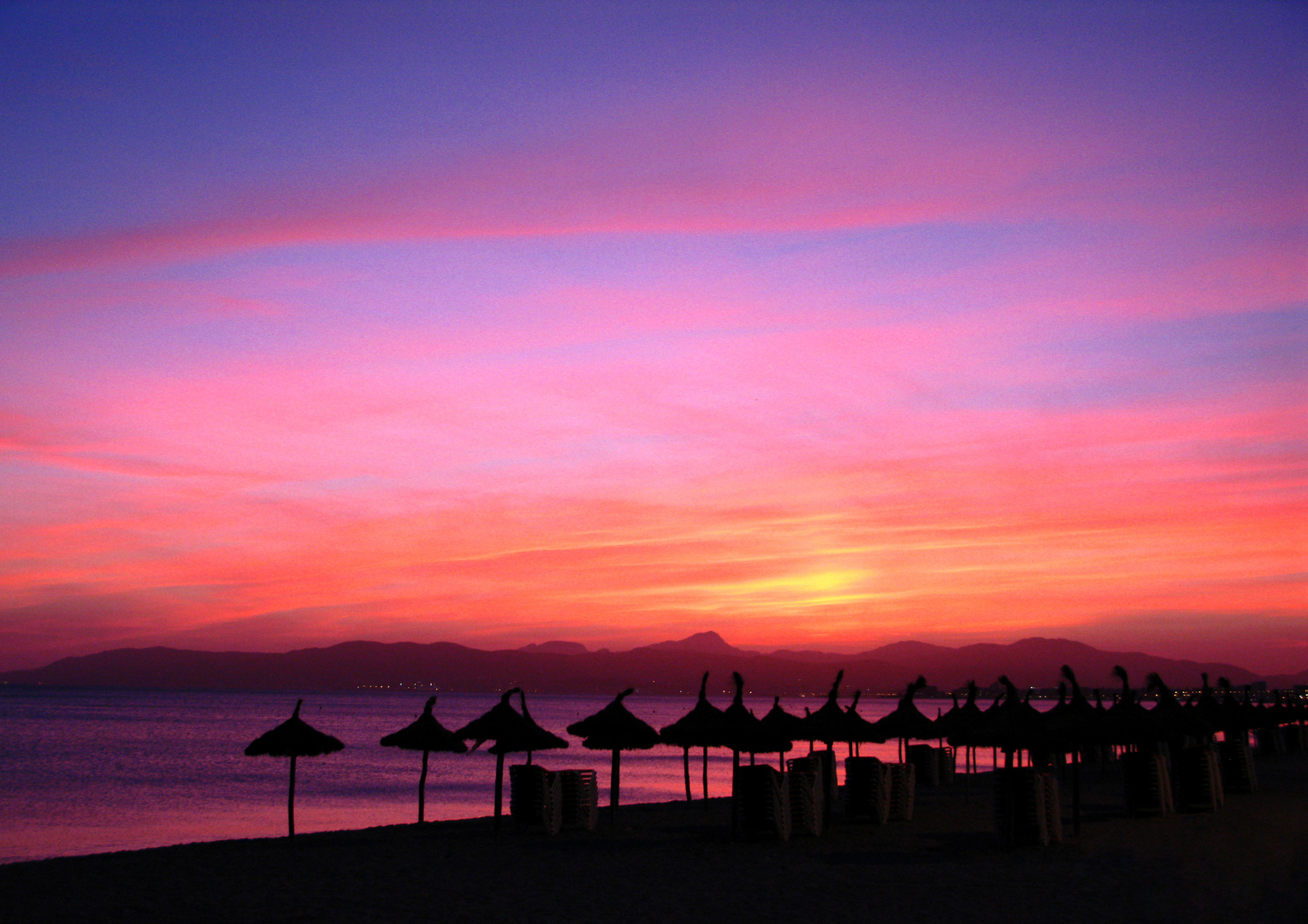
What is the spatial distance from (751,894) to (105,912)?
20.7 feet

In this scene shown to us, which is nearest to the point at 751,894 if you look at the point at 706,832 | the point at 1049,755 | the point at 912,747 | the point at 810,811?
the point at 810,811

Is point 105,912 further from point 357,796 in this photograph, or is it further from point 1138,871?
point 357,796

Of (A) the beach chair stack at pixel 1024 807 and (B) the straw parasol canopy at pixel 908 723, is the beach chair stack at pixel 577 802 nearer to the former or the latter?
(A) the beach chair stack at pixel 1024 807

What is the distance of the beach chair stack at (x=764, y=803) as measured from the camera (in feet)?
48.7

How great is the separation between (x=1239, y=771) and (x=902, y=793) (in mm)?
8835

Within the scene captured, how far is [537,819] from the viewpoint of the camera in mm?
16172

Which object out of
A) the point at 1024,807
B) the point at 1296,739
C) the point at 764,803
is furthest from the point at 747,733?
the point at 1296,739

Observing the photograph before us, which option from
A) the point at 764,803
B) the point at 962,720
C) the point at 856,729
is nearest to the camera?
the point at 764,803

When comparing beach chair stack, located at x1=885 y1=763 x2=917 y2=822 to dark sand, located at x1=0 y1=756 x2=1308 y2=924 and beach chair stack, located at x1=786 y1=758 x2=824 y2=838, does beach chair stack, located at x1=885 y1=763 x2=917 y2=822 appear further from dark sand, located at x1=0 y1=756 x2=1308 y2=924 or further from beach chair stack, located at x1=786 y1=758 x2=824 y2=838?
beach chair stack, located at x1=786 y1=758 x2=824 y2=838

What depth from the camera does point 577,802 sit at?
16.2 meters

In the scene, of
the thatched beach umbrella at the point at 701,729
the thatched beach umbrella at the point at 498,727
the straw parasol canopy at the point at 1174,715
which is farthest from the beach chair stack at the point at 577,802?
the straw parasol canopy at the point at 1174,715

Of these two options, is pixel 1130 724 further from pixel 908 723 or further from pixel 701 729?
pixel 908 723

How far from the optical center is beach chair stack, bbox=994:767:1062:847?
13.8 m

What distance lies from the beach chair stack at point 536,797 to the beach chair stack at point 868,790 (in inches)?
176
